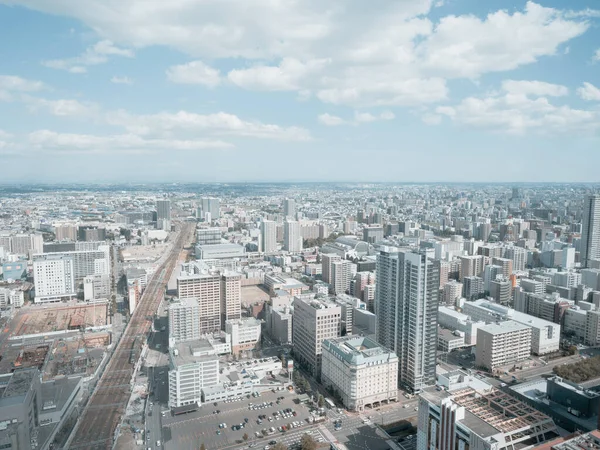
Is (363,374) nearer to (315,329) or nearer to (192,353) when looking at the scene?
(315,329)

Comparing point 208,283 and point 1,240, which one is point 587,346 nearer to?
point 208,283

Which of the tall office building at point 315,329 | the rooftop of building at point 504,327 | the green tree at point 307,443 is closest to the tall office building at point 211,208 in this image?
the tall office building at point 315,329

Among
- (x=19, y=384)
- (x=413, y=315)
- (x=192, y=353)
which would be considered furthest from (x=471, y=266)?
(x=19, y=384)

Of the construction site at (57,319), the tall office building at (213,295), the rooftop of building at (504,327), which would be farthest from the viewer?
the construction site at (57,319)

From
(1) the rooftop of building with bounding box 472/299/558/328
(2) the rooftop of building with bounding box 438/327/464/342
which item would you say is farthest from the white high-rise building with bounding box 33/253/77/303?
(1) the rooftop of building with bounding box 472/299/558/328

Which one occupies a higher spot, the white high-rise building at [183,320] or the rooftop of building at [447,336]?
the white high-rise building at [183,320]

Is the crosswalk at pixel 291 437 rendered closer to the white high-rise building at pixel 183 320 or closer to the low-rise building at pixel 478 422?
the low-rise building at pixel 478 422
